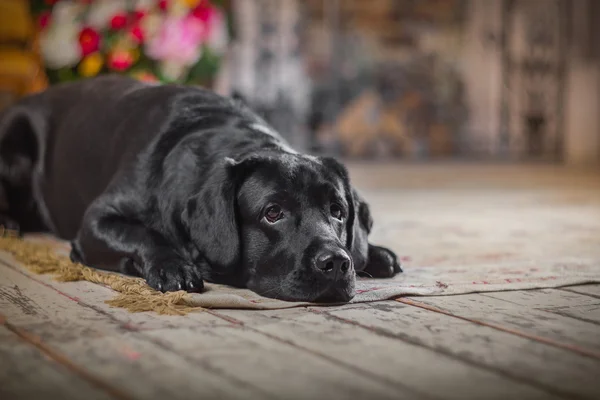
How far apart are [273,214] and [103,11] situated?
8.17ft

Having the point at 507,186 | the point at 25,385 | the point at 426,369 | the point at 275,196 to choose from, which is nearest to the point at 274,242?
the point at 275,196

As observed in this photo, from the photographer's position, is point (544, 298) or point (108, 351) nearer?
point (108, 351)

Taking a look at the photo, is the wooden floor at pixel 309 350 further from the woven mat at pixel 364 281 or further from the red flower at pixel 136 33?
the red flower at pixel 136 33

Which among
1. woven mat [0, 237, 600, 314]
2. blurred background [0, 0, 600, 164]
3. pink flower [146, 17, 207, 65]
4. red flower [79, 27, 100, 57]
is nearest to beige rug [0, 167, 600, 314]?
woven mat [0, 237, 600, 314]

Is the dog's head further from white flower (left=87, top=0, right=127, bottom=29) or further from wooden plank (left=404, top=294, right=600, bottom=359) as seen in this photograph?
white flower (left=87, top=0, right=127, bottom=29)

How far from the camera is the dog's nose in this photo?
6.60 feet

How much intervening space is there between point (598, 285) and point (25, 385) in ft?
5.14

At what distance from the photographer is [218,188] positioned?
2223mm

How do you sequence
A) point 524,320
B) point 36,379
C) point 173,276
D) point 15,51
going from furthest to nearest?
1. point 15,51
2. point 173,276
3. point 524,320
4. point 36,379

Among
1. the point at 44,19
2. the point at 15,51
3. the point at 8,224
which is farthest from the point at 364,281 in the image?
the point at 15,51

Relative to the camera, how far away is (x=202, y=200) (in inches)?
88.4

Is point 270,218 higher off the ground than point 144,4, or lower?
lower

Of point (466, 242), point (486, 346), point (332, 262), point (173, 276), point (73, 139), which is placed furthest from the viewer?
point (466, 242)

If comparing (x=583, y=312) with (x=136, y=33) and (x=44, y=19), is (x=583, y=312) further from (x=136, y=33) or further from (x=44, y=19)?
(x=44, y=19)
